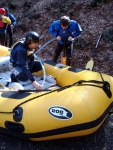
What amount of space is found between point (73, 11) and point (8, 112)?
5.69m

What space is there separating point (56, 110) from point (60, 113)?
68 millimetres

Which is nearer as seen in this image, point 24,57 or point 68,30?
point 24,57

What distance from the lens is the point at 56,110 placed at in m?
3.68

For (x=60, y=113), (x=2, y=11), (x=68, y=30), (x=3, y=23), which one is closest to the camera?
(x=60, y=113)

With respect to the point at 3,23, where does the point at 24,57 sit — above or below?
above

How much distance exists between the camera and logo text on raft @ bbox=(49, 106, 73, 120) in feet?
12.0

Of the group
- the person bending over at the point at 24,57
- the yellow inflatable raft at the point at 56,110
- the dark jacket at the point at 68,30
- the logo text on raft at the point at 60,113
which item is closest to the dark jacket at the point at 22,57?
the person bending over at the point at 24,57

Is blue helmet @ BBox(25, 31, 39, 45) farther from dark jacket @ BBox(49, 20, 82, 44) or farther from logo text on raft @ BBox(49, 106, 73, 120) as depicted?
dark jacket @ BBox(49, 20, 82, 44)

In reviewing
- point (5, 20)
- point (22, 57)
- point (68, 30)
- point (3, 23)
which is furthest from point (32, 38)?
point (3, 23)

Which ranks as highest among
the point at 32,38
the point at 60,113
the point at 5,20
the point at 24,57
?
the point at 32,38

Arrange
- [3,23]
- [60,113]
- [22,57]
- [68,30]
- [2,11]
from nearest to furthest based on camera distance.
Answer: [60,113] → [22,57] → [68,30] → [2,11] → [3,23]

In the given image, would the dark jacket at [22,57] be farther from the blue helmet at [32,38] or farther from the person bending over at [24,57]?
the blue helmet at [32,38]

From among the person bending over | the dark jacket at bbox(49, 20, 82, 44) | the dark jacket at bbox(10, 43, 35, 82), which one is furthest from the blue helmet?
the dark jacket at bbox(49, 20, 82, 44)

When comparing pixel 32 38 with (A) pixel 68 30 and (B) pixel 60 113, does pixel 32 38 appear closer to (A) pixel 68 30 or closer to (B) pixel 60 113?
(B) pixel 60 113
